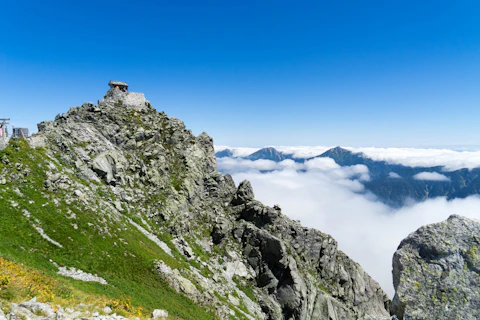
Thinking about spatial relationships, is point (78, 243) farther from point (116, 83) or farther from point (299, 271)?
point (116, 83)

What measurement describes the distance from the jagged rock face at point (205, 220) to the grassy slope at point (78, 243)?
3665 millimetres

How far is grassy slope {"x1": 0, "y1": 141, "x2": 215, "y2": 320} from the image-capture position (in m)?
33.1

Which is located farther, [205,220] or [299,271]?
[205,220]

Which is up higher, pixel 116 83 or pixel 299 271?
pixel 116 83

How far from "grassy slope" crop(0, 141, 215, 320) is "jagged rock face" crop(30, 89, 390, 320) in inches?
144

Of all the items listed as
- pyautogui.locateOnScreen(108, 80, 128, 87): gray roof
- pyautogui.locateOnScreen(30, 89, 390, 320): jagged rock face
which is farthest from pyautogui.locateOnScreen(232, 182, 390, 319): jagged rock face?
pyautogui.locateOnScreen(108, 80, 128, 87): gray roof

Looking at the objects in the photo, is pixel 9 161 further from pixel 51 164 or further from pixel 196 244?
pixel 196 244

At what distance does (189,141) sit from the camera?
93.1 m

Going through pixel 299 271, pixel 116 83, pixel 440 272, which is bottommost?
pixel 299 271

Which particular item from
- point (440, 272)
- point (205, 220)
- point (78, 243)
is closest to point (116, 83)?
point (205, 220)

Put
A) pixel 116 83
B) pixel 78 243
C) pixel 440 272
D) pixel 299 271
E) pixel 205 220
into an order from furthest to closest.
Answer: pixel 116 83 < pixel 205 220 < pixel 299 271 < pixel 78 243 < pixel 440 272

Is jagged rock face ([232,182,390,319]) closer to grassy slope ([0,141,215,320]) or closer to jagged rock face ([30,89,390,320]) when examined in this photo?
jagged rock face ([30,89,390,320])

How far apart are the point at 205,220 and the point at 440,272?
69.2m

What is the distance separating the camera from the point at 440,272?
1064 cm
